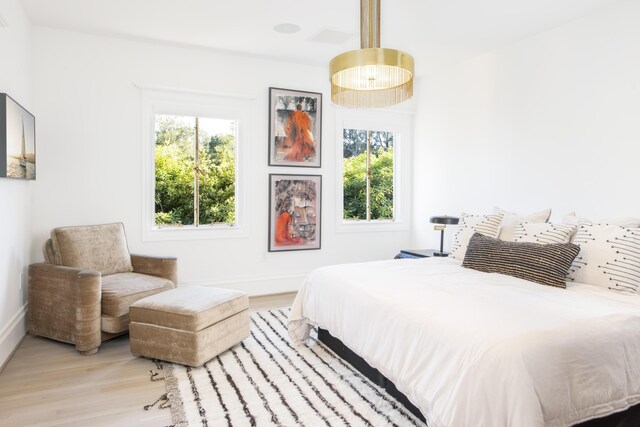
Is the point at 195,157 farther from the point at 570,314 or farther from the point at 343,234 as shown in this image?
the point at 570,314

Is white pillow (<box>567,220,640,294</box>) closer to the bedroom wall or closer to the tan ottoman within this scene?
the bedroom wall

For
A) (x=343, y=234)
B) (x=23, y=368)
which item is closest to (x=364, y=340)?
(x=23, y=368)

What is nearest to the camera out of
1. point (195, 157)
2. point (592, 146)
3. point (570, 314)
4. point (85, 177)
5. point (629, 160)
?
point (570, 314)

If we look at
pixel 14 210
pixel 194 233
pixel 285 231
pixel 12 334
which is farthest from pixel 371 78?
pixel 12 334

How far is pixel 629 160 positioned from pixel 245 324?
3221 mm

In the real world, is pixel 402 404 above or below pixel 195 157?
below

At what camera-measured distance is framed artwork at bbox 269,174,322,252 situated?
477cm

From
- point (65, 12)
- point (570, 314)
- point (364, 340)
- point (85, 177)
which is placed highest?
point (65, 12)

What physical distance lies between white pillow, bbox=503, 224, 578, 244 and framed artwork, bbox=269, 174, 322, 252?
2431mm

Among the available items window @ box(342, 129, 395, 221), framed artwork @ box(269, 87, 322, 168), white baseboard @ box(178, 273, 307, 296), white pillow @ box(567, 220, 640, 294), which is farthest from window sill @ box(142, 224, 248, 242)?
white pillow @ box(567, 220, 640, 294)

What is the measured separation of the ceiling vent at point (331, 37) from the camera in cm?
388

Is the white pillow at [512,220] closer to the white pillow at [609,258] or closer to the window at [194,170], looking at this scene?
the white pillow at [609,258]

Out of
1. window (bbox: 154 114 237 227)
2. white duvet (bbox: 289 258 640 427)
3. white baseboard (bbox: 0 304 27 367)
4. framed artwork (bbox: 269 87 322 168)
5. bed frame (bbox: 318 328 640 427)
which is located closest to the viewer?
white duvet (bbox: 289 258 640 427)

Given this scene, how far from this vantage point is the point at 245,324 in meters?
3.19
